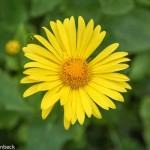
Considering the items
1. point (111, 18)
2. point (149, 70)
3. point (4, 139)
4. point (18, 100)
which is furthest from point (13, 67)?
point (149, 70)

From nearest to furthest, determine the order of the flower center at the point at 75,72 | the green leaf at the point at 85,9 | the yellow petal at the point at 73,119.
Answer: the yellow petal at the point at 73,119 < the flower center at the point at 75,72 < the green leaf at the point at 85,9

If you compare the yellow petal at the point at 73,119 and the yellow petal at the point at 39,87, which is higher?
the yellow petal at the point at 39,87

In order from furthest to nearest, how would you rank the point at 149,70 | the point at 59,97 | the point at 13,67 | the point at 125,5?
1. the point at 149,70
2. the point at 13,67
3. the point at 125,5
4. the point at 59,97

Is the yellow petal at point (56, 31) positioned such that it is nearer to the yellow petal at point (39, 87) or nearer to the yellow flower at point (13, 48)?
the yellow petal at point (39, 87)

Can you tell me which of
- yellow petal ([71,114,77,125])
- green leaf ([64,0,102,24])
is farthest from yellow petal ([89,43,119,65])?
green leaf ([64,0,102,24])

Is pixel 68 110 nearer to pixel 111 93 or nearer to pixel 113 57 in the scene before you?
pixel 111 93

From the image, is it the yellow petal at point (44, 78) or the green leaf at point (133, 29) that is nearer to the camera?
the yellow petal at point (44, 78)

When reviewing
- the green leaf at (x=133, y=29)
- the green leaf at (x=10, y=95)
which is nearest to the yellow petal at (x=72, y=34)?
the green leaf at (x=10, y=95)

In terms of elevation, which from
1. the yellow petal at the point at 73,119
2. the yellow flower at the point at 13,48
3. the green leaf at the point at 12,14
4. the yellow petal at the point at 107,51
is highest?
the green leaf at the point at 12,14

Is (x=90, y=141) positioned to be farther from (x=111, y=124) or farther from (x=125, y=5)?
(x=125, y=5)
